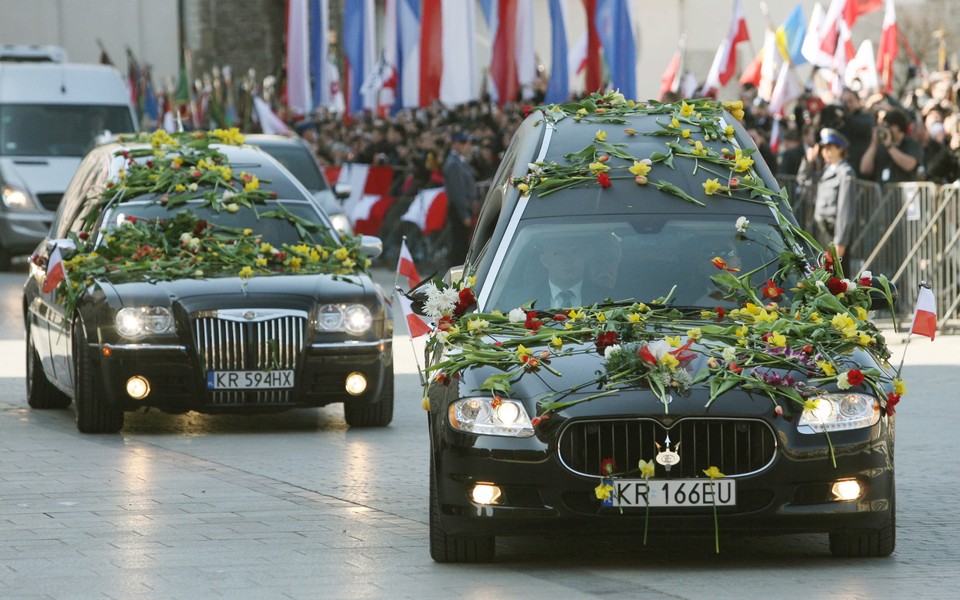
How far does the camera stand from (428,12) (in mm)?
32125

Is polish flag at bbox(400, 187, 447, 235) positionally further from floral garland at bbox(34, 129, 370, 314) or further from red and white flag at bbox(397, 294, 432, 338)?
red and white flag at bbox(397, 294, 432, 338)

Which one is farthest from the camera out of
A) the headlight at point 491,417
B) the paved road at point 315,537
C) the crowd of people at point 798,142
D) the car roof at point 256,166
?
the crowd of people at point 798,142

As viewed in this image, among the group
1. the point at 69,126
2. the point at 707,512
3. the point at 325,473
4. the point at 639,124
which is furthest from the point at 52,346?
the point at 69,126

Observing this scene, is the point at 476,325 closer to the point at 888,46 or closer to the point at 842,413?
the point at 842,413

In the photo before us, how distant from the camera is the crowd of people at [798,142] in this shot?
68.0 ft

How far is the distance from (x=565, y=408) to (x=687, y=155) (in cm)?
256

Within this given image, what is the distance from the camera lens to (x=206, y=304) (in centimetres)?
1253

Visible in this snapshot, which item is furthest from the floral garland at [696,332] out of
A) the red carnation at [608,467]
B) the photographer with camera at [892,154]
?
the photographer with camera at [892,154]

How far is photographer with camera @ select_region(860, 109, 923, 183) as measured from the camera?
20781mm

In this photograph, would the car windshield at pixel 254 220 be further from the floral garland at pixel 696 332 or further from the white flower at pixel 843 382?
the white flower at pixel 843 382

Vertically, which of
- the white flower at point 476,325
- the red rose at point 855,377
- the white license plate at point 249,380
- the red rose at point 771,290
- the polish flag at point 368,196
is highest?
the red rose at point 771,290

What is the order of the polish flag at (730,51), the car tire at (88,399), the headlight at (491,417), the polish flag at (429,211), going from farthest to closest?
the polish flag at (730,51) → the polish flag at (429,211) → the car tire at (88,399) → the headlight at (491,417)

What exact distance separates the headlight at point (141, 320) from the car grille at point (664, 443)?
518cm

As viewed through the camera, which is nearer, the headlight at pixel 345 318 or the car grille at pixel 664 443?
the car grille at pixel 664 443
